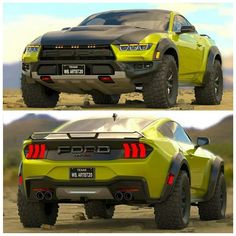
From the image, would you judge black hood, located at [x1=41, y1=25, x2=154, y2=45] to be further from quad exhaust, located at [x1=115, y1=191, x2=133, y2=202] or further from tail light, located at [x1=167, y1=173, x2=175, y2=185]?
quad exhaust, located at [x1=115, y1=191, x2=133, y2=202]

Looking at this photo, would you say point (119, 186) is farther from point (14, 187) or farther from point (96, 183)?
point (14, 187)

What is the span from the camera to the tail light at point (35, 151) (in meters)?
11.8

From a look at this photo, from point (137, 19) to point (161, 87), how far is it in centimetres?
184

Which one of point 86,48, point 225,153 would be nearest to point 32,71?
point 86,48

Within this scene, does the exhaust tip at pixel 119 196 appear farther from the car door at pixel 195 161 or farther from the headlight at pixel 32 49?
the headlight at pixel 32 49

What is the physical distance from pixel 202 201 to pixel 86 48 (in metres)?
2.76

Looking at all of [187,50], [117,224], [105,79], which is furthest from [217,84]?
[117,224]

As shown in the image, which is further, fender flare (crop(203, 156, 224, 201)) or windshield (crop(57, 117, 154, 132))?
fender flare (crop(203, 156, 224, 201))

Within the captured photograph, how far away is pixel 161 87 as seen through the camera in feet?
46.0

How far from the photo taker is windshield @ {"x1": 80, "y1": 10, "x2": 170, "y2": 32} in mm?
15305

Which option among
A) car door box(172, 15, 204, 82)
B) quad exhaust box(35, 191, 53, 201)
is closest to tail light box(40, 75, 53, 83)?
car door box(172, 15, 204, 82)

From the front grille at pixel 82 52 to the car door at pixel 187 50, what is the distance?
1.74 m

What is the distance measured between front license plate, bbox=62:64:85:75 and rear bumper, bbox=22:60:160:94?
4 centimetres

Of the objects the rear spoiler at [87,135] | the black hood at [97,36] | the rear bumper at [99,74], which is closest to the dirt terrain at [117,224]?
the rear spoiler at [87,135]
